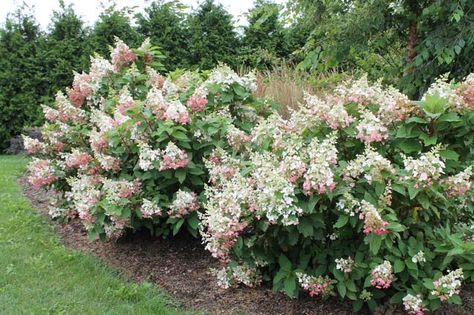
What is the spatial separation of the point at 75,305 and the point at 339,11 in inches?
161

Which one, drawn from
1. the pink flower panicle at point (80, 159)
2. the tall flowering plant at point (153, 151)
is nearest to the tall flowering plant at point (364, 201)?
the tall flowering plant at point (153, 151)

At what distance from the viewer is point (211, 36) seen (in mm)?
10000

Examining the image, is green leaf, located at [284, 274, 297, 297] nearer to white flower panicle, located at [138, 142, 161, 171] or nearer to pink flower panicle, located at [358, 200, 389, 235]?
pink flower panicle, located at [358, 200, 389, 235]

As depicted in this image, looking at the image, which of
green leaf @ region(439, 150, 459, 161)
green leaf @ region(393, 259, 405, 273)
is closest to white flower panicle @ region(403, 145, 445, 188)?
green leaf @ region(439, 150, 459, 161)

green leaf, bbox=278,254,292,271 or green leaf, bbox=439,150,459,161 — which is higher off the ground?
green leaf, bbox=439,150,459,161

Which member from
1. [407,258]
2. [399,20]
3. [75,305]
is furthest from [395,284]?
[399,20]

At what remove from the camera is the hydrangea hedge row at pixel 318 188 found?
2.80 m

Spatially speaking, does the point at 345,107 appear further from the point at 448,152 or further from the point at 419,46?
the point at 419,46

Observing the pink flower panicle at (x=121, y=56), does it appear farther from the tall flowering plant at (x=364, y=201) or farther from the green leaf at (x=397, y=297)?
the green leaf at (x=397, y=297)

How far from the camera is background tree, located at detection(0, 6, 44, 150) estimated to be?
9.99m

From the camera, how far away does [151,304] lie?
3.45 meters

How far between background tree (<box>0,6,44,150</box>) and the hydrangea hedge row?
6.60m

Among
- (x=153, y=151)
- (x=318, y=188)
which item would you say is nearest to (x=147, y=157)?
(x=153, y=151)

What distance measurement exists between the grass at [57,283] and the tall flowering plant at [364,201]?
0.76 m
